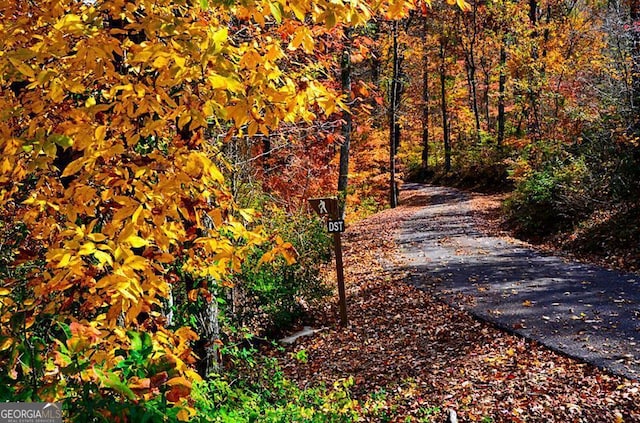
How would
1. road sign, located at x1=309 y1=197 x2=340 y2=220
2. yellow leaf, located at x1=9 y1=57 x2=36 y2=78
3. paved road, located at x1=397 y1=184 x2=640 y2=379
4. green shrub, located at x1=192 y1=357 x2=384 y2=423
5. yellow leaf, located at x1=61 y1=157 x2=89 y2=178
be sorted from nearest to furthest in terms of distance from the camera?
yellow leaf, located at x1=9 y1=57 x2=36 y2=78 → yellow leaf, located at x1=61 y1=157 x2=89 y2=178 → green shrub, located at x1=192 y1=357 x2=384 y2=423 → paved road, located at x1=397 y1=184 x2=640 y2=379 → road sign, located at x1=309 y1=197 x2=340 y2=220

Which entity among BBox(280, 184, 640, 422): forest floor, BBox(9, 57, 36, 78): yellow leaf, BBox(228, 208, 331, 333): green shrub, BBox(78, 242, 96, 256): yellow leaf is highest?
BBox(9, 57, 36, 78): yellow leaf

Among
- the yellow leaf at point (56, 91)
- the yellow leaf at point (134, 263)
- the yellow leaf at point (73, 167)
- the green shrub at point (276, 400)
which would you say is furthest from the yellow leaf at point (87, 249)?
the green shrub at point (276, 400)

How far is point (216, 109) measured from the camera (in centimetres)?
185

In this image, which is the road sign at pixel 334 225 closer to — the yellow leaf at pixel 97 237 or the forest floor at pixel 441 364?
the forest floor at pixel 441 364

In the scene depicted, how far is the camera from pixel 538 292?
8.04 metres

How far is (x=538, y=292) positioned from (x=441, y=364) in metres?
2.78

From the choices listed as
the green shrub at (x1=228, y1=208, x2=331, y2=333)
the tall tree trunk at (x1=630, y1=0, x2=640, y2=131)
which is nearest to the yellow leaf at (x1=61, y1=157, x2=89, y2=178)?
the green shrub at (x1=228, y1=208, x2=331, y2=333)

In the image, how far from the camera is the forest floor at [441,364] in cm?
479

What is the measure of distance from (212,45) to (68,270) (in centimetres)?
98
